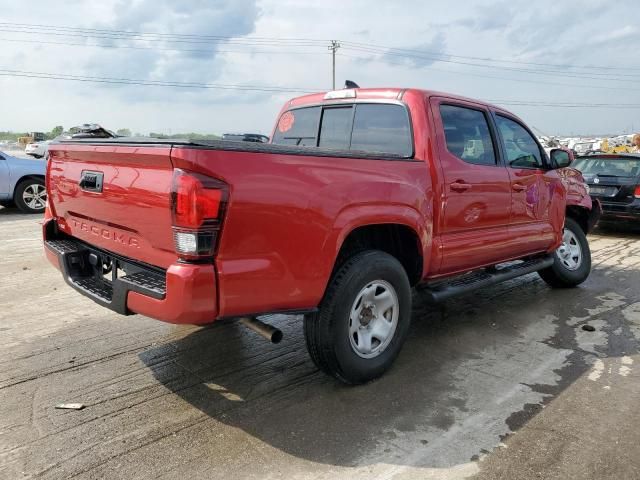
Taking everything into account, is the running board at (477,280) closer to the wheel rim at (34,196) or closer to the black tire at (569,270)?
the black tire at (569,270)

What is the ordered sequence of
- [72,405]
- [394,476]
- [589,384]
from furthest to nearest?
1. [589,384]
2. [72,405]
3. [394,476]

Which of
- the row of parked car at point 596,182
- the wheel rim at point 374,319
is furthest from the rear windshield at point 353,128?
the row of parked car at point 596,182

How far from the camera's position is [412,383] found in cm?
358

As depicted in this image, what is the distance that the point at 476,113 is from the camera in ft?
15.1

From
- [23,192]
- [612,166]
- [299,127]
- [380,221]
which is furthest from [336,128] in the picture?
[23,192]

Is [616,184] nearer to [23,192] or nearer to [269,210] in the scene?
[269,210]

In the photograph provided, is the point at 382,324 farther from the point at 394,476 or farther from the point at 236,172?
the point at 236,172

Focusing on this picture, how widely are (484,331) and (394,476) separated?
7.61 feet

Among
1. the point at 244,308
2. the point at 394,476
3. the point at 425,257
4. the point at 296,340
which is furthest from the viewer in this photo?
the point at 296,340

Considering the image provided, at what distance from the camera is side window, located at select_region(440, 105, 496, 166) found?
419 cm

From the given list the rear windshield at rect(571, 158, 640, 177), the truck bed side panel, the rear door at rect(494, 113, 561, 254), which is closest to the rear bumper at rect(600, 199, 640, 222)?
the rear windshield at rect(571, 158, 640, 177)

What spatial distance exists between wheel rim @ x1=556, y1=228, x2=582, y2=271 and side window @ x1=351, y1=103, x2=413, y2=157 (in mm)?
3001

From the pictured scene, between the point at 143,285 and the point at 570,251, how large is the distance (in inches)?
203

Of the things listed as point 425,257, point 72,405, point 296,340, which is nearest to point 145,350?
point 72,405
